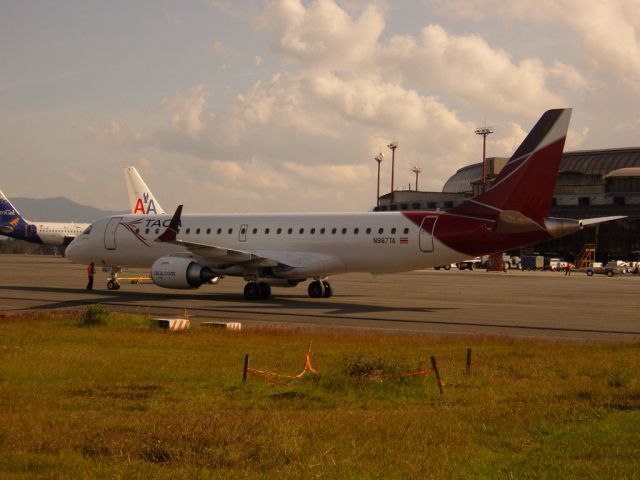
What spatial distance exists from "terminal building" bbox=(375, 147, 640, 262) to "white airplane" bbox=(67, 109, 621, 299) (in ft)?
234

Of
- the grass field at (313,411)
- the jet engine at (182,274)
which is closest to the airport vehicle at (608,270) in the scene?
the jet engine at (182,274)

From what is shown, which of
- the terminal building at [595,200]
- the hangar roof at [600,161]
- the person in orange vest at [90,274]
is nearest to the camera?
the person in orange vest at [90,274]

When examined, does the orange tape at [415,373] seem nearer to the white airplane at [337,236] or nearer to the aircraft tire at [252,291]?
the white airplane at [337,236]

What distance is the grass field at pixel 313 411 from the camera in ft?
25.9

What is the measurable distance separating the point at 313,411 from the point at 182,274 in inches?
947

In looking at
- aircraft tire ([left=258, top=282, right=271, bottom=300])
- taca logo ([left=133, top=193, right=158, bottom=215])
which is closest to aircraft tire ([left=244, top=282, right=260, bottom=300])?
aircraft tire ([left=258, top=282, right=271, bottom=300])

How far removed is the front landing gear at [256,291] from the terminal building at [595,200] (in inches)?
2879

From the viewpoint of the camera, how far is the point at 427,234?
31.9m

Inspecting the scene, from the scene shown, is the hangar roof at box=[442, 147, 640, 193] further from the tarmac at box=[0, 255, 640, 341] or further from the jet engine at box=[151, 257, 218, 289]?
the jet engine at box=[151, 257, 218, 289]

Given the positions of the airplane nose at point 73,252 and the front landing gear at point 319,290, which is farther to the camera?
the airplane nose at point 73,252

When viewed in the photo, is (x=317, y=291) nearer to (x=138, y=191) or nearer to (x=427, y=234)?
(x=427, y=234)

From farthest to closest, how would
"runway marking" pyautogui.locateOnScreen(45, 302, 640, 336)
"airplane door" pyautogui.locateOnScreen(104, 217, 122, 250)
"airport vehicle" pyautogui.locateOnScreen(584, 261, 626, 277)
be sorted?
"airport vehicle" pyautogui.locateOnScreen(584, 261, 626, 277) < "airplane door" pyautogui.locateOnScreen(104, 217, 122, 250) < "runway marking" pyautogui.locateOnScreen(45, 302, 640, 336)

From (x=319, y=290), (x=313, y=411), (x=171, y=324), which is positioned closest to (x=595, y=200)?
(x=319, y=290)

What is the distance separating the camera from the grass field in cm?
789
